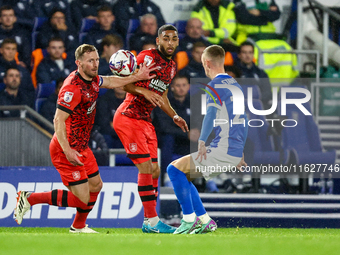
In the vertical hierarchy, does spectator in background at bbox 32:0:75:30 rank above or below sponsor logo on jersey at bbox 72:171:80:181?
above

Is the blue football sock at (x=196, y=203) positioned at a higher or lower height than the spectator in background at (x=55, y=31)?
lower

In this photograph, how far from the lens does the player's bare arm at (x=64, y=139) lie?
17.0 feet

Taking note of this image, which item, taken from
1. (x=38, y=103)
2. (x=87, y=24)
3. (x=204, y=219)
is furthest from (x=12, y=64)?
(x=204, y=219)

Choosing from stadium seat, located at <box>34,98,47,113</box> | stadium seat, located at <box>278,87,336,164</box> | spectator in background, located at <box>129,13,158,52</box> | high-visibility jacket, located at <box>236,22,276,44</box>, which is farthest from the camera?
high-visibility jacket, located at <box>236,22,276,44</box>

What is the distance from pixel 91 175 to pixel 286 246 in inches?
103

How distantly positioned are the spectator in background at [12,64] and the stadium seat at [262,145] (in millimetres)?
3708

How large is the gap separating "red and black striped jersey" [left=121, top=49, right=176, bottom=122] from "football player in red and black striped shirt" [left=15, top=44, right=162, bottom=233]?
4.7 inches

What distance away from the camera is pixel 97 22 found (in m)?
9.62

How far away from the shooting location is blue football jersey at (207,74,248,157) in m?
5.22

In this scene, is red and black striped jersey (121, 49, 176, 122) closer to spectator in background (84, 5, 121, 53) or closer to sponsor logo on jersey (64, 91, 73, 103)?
sponsor logo on jersey (64, 91, 73, 103)

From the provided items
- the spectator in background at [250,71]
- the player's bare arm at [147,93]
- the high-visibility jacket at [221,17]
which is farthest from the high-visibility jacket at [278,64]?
the player's bare arm at [147,93]

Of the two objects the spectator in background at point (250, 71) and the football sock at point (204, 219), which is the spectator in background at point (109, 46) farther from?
the football sock at point (204, 219)

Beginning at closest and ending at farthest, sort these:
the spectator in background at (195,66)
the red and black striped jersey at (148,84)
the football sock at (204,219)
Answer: the football sock at (204,219)
the red and black striped jersey at (148,84)
the spectator in background at (195,66)

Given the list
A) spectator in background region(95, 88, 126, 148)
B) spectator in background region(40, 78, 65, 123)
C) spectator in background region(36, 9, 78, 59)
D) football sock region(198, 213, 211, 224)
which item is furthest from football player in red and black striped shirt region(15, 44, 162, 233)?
spectator in background region(36, 9, 78, 59)
